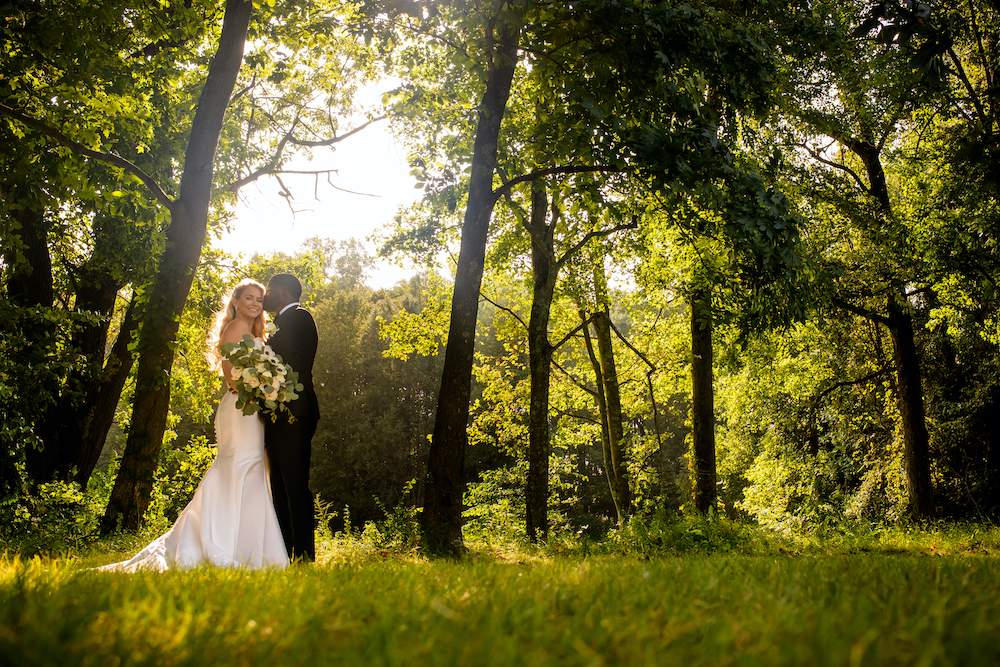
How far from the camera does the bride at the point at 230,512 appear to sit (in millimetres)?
4820

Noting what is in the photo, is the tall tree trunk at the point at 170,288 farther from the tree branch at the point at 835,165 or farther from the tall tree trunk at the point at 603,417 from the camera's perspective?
the tree branch at the point at 835,165

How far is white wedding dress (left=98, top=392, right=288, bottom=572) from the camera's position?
485 centimetres

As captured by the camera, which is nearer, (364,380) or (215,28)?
(215,28)

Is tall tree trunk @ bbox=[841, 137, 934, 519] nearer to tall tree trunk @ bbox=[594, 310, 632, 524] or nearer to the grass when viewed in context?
tall tree trunk @ bbox=[594, 310, 632, 524]

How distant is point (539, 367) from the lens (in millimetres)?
11945

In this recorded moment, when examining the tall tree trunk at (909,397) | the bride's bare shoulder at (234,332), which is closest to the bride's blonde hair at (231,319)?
the bride's bare shoulder at (234,332)

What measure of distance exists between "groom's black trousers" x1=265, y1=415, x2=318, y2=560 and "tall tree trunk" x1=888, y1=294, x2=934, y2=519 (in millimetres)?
13032

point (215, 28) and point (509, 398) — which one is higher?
point (215, 28)

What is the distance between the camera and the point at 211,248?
1476 centimetres

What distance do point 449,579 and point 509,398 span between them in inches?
536

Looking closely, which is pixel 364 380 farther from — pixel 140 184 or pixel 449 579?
pixel 449 579

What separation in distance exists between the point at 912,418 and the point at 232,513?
14262 millimetres

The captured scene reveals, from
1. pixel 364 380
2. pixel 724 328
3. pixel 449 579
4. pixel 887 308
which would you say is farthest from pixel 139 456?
pixel 364 380

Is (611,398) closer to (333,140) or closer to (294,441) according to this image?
(333,140)
